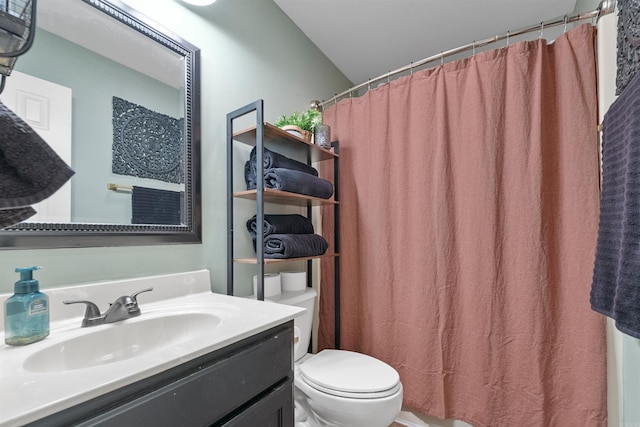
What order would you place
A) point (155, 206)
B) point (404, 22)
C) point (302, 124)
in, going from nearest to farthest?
point (155, 206) < point (302, 124) < point (404, 22)

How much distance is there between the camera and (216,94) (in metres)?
1.31

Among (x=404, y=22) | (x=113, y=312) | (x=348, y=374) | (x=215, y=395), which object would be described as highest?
(x=404, y=22)

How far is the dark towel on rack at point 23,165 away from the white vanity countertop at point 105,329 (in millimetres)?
304

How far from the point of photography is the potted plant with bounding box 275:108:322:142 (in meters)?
1.46

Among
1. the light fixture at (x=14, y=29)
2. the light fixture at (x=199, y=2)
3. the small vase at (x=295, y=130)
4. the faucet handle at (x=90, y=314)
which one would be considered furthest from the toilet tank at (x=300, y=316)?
the light fixture at (x=199, y=2)

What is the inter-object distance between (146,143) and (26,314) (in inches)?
24.4

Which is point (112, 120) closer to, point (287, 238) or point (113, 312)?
point (113, 312)

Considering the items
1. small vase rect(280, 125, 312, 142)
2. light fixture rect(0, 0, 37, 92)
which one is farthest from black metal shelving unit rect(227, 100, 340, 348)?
light fixture rect(0, 0, 37, 92)

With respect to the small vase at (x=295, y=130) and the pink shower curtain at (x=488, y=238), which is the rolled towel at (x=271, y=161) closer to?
the small vase at (x=295, y=130)

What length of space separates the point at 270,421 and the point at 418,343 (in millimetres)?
959

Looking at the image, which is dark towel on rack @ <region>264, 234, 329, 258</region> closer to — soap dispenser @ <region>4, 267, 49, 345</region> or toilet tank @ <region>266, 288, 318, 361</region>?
toilet tank @ <region>266, 288, 318, 361</region>

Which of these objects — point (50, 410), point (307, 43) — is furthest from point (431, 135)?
point (50, 410)

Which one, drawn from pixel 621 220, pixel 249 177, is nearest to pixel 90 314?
pixel 249 177

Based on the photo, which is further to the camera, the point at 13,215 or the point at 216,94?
the point at 216,94
